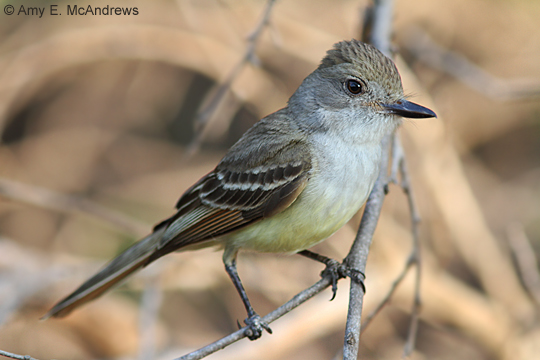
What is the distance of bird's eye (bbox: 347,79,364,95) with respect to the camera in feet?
11.9

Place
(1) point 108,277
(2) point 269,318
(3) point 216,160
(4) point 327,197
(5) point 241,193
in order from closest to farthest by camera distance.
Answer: (2) point 269,318
(4) point 327,197
(5) point 241,193
(1) point 108,277
(3) point 216,160

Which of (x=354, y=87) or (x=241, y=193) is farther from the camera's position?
(x=241, y=193)

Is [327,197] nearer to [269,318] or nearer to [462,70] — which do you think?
[269,318]

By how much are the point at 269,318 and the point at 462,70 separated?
4.28 m

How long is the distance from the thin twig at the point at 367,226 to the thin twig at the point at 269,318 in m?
0.22

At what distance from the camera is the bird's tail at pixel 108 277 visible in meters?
4.03

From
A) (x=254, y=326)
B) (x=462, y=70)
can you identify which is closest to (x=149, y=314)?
(x=254, y=326)

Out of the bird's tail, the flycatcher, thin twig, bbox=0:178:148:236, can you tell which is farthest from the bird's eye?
thin twig, bbox=0:178:148:236

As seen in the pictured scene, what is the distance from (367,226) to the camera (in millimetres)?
3518

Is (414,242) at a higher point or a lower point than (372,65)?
lower

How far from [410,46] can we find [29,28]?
15.8ft

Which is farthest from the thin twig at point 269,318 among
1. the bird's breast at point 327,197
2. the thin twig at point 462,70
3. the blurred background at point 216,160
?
the thin twig at point 462,70

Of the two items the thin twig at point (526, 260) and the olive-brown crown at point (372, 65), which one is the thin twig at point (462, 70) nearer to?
the thin twig at point (526, 260)

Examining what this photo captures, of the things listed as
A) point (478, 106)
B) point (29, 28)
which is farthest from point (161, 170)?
point (478, 106)
